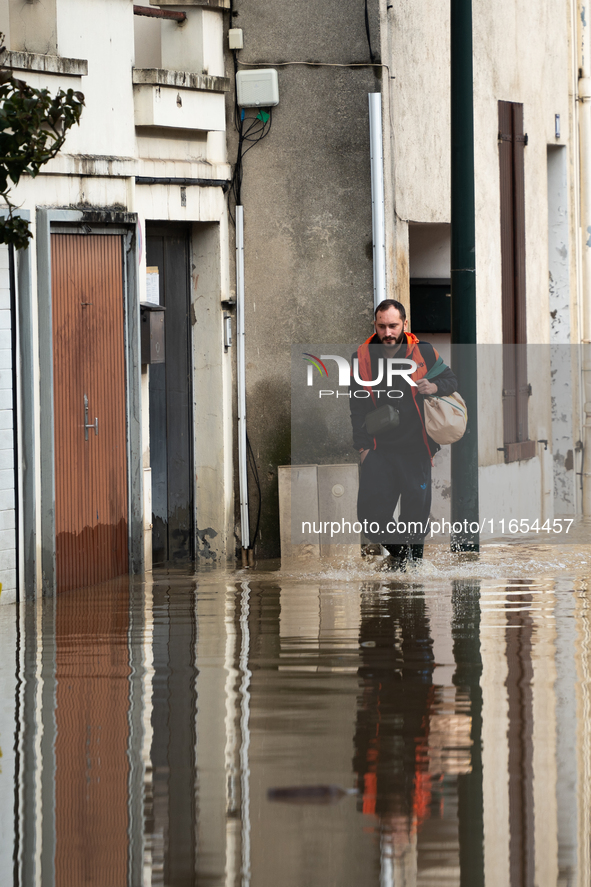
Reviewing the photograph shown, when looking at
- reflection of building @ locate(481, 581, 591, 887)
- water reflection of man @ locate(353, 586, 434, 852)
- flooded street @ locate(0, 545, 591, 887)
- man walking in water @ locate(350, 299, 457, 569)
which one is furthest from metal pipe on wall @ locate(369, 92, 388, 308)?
reflection of building @ locate(481, 581, 591, 887)

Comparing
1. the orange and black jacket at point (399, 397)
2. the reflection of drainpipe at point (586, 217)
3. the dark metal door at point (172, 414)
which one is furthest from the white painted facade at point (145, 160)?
the reflection of drainpipe at point (586, 217)

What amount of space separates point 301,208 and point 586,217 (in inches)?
Result: 223

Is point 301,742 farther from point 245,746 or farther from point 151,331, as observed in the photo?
point 151,331

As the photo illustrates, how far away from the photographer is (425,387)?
8234 millimetres

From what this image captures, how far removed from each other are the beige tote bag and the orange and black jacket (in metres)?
0.05

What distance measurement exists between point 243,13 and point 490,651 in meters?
5.94

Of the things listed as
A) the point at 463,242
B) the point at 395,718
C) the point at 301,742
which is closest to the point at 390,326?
the point at 463,242

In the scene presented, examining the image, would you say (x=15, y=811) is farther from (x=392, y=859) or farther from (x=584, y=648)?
(x=584, y=648)

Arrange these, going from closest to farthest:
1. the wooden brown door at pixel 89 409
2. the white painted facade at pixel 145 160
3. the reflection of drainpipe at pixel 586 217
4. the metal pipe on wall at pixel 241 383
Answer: the white painted facade at pixel 145 160, the wooden brown door at pixel 89 409, the metal pipe on wall at pixel 241 383, the reflection of drainpipe at pixel 586 217

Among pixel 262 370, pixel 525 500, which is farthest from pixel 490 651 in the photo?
pixel 525 500

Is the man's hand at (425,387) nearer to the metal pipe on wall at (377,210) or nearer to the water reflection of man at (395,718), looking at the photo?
the water reflection of man at (395,718)

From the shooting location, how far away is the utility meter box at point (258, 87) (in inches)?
388

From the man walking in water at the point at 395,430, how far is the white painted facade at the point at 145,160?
5.93 feet

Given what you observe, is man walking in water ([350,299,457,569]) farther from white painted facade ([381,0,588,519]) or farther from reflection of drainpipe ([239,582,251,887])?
white painted facade ([381,0,588,519])
